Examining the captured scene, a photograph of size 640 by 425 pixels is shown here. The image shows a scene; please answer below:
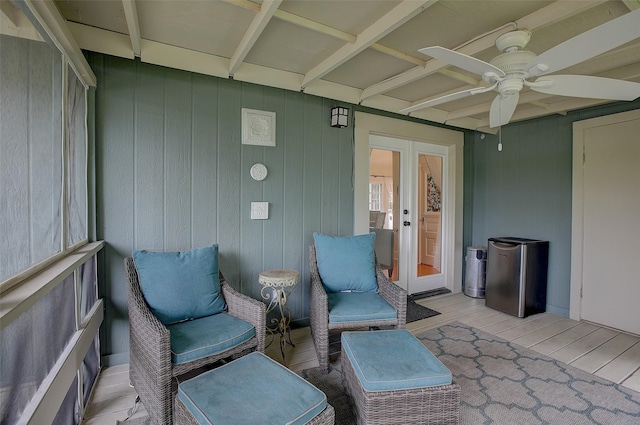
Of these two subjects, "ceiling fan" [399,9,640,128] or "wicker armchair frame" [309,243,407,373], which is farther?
"wicker armchair frame" [309,243,407,373]

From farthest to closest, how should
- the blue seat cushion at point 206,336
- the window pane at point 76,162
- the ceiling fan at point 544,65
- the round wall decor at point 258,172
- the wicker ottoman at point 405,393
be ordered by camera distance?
the round wall decor at point 258,172, the window pane at point 76,162, the blue seat cushion at point 206,336, the wicker ottoman at point 405,393, the ceiling fan at point 544,65

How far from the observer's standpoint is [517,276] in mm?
3508

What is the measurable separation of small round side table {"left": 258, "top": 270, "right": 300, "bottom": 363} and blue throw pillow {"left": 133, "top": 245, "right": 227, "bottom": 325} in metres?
0.38

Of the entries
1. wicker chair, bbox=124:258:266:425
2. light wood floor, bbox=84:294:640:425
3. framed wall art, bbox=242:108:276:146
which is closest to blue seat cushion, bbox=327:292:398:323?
Answer: light wood floor, bbox=84:294:640:425

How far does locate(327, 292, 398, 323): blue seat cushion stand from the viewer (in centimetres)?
234

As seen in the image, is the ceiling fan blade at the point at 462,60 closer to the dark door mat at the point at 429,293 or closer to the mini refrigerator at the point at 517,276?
the mini refrigerator at the point at 517,276

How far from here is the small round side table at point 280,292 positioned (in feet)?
8.02

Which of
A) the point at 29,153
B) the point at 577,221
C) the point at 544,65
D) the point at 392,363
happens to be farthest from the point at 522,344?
the point at 29,153

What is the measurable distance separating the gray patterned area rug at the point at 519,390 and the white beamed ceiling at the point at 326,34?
2.27 meters

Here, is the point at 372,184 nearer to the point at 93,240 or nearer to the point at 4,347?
the point at 93,240

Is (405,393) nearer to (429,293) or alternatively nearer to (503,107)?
(503,107)

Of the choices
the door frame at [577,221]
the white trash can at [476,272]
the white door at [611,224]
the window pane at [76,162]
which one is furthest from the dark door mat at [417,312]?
the window pane at [76,162]

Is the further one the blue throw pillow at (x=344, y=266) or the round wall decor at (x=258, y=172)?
the round wall decor at (x=258, y=172)

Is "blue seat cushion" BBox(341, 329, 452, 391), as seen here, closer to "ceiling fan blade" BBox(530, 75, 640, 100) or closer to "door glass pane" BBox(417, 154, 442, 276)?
"ceiling fan blade" BBox(530, 75, 640, 100)
